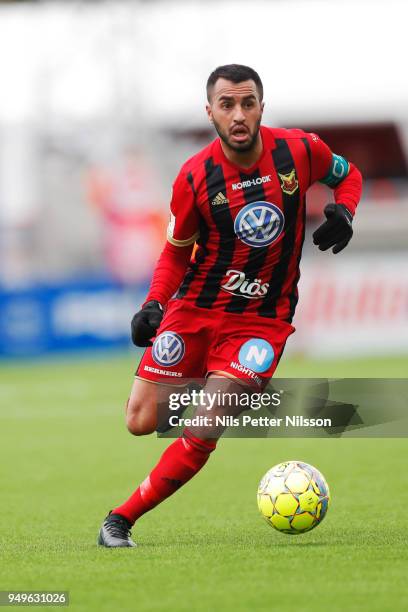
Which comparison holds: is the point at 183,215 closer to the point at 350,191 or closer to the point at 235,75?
the point at 235,75

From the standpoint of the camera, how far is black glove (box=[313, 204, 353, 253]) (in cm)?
624

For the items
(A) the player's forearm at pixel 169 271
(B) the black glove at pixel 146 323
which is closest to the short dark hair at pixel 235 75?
(A) the player's forearm at pixel 169 271

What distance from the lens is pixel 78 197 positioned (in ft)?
101

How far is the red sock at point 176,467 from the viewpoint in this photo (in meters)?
6.29

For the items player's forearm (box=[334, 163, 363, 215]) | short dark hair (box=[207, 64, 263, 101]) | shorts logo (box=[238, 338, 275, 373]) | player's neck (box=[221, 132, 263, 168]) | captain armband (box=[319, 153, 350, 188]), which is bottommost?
shorts logo (box=[238, 338, 275, 373])

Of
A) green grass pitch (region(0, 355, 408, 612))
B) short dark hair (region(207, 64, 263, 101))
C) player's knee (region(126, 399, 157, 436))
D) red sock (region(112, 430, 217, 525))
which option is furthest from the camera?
player's knee (region(126, 399, 157, 436))

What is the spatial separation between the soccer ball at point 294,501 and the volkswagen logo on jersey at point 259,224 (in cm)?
114

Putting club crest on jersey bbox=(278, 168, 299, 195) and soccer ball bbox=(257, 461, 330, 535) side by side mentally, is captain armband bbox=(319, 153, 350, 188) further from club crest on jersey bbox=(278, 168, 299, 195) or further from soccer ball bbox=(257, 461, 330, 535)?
soccer ball bbox=(257, 461, 330, 535)

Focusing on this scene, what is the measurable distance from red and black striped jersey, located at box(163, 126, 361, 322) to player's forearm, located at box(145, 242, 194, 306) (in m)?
0.06

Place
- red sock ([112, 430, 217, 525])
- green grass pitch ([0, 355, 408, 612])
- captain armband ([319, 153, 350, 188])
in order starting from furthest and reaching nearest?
captain armband ([319, 153, 350, 188]) < red sock ([112, 430, 217, 525]) < green grass pitch ([0, 355, 408, 612])

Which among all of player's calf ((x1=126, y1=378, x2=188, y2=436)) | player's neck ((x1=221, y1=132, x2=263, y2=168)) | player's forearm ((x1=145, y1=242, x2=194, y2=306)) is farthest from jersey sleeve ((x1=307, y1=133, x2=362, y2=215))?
player's calf ((x1=126, y1=378, x2=188, y2=436))

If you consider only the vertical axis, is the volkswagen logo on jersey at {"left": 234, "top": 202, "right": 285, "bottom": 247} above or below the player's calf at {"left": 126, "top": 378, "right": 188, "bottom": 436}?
above

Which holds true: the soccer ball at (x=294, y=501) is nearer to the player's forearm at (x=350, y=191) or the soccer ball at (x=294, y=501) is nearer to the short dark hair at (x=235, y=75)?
the player's forearm at (x=350, y=191)

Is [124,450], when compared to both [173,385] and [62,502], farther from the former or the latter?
[173,385]
